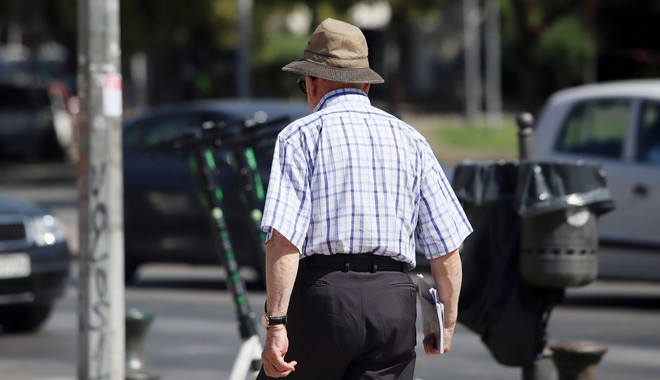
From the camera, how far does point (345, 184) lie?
4203 millimetres

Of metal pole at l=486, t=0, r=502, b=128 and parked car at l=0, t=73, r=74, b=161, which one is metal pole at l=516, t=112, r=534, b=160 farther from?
metal pole at l=486, t=0, r=502, b=128

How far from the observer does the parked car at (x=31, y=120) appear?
31.6m

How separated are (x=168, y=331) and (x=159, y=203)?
2.78 meters

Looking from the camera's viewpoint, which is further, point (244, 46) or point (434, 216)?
point (244, 46)

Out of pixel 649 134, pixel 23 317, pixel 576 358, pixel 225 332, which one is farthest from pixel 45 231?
pixel 576 358

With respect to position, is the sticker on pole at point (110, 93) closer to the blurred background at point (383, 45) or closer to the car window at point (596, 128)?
the car window at point (596, 128)

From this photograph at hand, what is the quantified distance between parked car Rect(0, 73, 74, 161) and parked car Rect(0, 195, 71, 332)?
2112cm

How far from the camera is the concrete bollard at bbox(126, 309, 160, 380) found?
25.5 ft

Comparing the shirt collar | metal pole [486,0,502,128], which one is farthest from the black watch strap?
metal pole [486,0,502,128]

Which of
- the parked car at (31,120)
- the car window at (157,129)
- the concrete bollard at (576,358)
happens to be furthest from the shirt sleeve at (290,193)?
the parked car at (31,120)

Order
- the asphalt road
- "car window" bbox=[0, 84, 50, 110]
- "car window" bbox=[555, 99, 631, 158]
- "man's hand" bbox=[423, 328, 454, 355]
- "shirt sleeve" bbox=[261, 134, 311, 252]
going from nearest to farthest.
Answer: "shirt sleeve" bbox=[261, 134, 311, 252] → "man's hand" bbox=[423, 328, 454, 355] → the asphalt road → "car window" bbox=[555, 99, 631, 158] → "car window" bbox=[0, 84, 50, 110]

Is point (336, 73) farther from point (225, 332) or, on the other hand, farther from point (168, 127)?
point (168, 127)

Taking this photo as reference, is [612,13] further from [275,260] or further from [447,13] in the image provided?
[275,260]

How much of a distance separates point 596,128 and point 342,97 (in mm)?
7477
